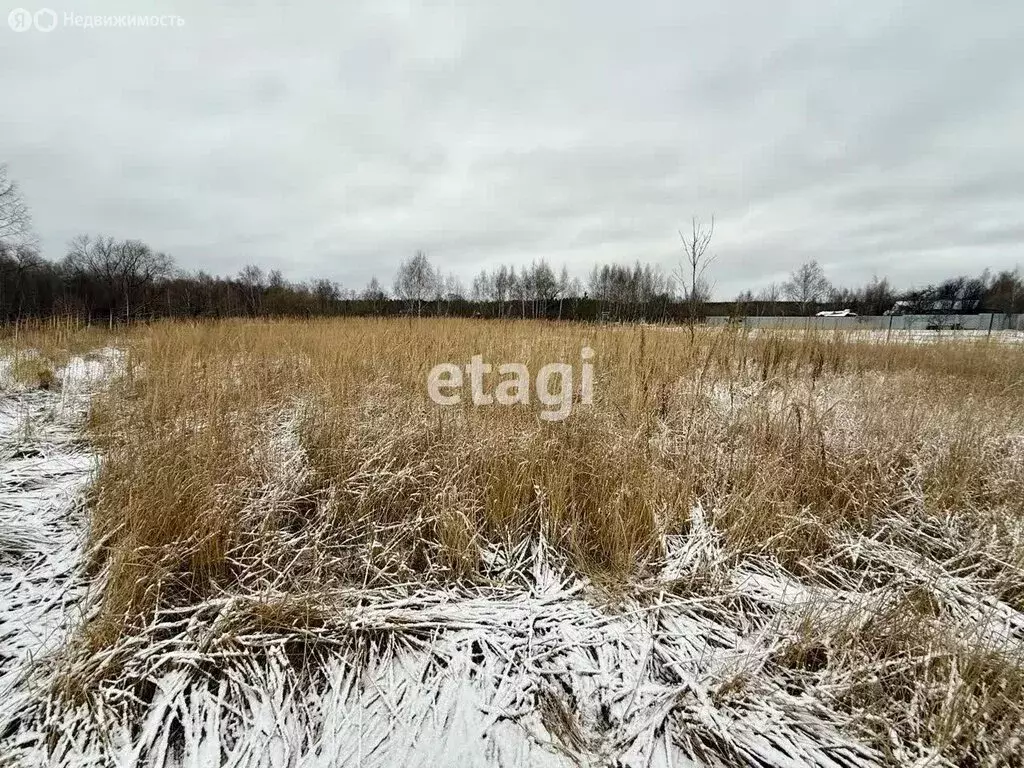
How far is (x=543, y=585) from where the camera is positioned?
1481mm

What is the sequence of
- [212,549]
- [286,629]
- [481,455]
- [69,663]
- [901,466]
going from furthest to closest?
1. [901,466]
2. [481,455]
3. [212,549]
4. [286,629]
5. [69,663]

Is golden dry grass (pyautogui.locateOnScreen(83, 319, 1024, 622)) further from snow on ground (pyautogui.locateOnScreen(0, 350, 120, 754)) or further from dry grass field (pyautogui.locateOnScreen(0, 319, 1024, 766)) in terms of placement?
snow on ground (pyautogui.locateOnScreen(0, 350, 120, 754))

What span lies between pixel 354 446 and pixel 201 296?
1794cm

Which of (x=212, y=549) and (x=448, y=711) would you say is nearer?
(x=448, y=711)

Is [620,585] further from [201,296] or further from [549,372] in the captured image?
[201,296]

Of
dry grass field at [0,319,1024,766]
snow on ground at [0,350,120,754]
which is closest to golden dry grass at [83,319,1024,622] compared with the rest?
dry grass field at [0,319,1024,766]

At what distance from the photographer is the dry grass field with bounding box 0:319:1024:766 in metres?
0.99

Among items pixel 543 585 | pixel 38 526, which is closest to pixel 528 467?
pixel 543 585

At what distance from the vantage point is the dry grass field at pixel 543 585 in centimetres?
99

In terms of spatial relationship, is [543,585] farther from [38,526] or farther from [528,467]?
[38,526]

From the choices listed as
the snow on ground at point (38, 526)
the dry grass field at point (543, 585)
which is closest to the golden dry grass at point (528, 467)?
the dry grass field at point (543, 585)

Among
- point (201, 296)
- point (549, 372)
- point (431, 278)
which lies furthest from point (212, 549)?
point (431, 278)

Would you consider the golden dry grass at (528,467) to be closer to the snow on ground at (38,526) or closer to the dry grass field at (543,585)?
the dry grass field at (543,585)

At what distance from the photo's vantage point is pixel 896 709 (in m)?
1.04
